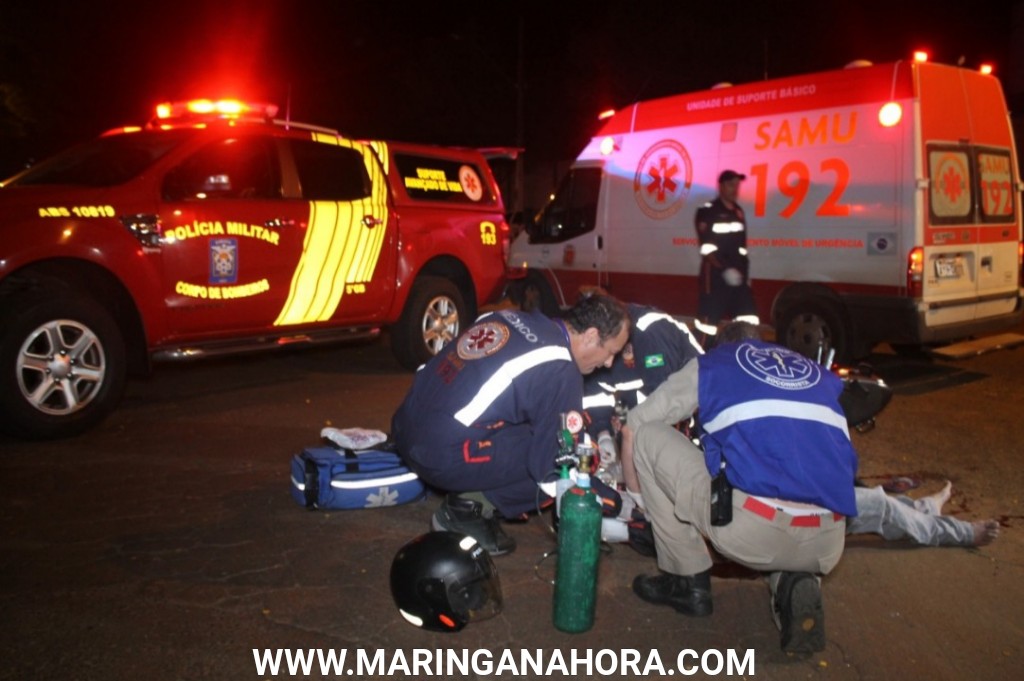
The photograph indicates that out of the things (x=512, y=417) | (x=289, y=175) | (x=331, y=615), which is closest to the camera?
(x=331, y=615)

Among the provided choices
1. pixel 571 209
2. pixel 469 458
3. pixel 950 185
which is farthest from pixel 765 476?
pixel 571 209

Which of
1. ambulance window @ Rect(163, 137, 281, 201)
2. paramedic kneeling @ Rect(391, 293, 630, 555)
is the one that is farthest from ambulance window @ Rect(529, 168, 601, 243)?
paramedic kneeling @ Rect(391, 293, 630, 555)

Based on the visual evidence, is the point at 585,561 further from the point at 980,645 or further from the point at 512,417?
the point at 980,645

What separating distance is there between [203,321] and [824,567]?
15.5ft

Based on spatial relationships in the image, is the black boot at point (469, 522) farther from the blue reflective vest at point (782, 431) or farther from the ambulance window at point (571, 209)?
the ambulance window at point (571, 209)

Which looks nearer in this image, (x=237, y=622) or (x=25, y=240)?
(x=237, y=622)

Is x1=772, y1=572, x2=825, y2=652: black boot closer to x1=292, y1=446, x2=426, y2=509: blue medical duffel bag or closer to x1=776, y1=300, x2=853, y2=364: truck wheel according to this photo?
x1=292, y1=446, x2=426, y2=509: blue medical duffel bag

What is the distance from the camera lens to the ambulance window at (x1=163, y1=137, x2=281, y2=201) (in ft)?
21.3

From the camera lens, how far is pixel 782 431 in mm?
3268

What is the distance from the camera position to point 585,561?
3.46 meters

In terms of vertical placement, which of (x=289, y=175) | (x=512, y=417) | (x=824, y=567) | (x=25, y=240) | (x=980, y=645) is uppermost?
(x=289, y=175)

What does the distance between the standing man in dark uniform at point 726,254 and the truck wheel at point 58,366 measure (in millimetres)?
4604

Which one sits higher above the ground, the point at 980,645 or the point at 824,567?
the point at 824,567

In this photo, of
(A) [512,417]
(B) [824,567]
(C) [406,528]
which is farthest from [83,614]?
(B) [824,567]
